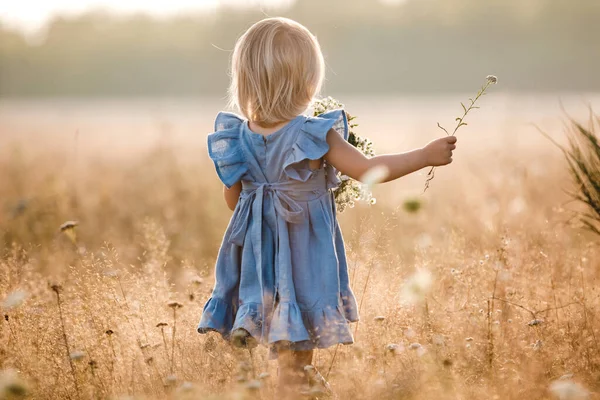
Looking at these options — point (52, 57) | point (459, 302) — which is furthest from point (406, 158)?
point (52, 57)

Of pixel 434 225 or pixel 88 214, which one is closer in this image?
pixel 434 225

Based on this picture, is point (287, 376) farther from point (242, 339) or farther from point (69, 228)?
point (69, 228)

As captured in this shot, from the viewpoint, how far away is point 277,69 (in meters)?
3.47

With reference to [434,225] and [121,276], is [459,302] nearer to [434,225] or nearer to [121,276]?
[121,276]

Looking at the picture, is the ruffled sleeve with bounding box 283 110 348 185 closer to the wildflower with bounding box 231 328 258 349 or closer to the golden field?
the golden field

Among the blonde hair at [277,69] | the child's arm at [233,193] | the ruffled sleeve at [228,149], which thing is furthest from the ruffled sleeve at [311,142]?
the child's arm at [233,193]

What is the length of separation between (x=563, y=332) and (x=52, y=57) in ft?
234

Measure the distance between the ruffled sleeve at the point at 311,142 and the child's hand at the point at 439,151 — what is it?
43cm

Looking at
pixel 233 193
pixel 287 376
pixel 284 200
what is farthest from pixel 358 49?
pixel 287 376

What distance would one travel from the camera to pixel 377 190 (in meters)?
9.38

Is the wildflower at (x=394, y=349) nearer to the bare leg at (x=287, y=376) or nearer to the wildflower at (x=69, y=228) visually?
the bare leg at (x=287, y=376)

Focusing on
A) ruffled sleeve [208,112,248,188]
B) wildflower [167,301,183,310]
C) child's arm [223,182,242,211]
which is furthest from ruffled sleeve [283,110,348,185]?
wildflower [167,301,183,310]

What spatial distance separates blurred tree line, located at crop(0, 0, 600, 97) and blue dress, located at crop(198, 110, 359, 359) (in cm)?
5012

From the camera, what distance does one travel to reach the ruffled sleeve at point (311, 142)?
336 cm
